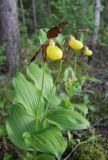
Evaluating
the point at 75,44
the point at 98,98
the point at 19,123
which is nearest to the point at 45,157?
the point at 19,123

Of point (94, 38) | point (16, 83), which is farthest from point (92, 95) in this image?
point (94, 38)

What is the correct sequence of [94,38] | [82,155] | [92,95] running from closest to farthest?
[82,155] → [92,95] → [94,38]

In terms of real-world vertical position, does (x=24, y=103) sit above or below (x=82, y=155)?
above

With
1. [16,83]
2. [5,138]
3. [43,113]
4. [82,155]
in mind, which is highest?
[16,83]

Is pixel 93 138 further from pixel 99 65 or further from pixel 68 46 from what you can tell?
pixel 99 65

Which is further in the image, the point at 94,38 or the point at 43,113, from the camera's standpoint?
the point at 94,38

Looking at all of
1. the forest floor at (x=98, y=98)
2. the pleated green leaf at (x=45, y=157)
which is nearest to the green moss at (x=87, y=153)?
the forest floor at (x=98, y=98)
